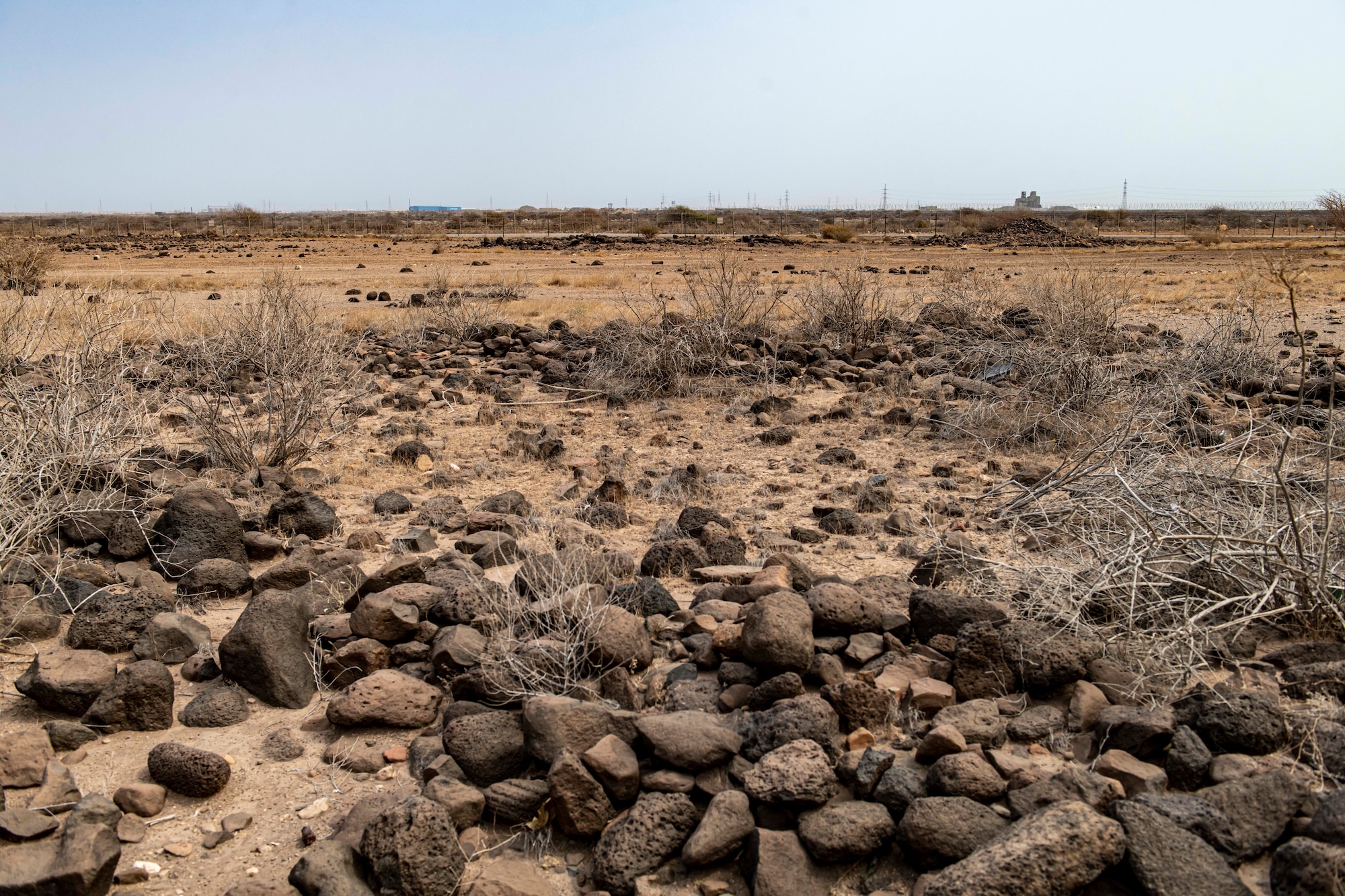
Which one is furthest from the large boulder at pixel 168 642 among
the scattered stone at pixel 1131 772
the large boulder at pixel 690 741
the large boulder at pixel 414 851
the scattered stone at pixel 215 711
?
the scattered stone at pixel 1131 772

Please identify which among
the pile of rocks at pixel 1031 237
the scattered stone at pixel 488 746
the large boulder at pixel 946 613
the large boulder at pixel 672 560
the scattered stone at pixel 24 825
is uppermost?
the pile of rocks at pixel 1031 237

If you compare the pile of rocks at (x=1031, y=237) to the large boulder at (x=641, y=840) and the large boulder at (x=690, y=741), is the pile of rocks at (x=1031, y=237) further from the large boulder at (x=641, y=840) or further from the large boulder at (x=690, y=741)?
the large boulder at (x=641, y=840)

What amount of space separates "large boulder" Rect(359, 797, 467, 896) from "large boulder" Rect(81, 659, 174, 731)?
1386mm

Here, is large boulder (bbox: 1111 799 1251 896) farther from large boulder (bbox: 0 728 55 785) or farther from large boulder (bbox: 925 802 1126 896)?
large boulder (bbox: 0 728 55 785)

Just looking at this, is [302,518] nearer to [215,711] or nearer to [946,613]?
[215,711]

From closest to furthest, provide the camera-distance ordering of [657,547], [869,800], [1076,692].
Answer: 1. [869,800]
2. [1076,692]
3. [657,547]

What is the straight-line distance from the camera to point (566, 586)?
4254 millimetres

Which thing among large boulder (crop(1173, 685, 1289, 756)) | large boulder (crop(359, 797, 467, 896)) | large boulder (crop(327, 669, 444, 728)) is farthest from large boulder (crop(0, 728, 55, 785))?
large boulder (crop(1173, 685, 1289, 756))

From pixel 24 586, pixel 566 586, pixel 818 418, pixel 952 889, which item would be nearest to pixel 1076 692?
pixel 952 889

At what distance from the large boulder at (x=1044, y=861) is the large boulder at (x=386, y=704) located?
211 cm

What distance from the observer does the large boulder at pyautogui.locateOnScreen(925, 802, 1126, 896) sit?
249cm

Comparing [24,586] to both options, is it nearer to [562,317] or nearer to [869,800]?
[869,800]

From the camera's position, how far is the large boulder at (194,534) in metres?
5.29

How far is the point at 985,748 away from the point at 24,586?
449 centimetres
